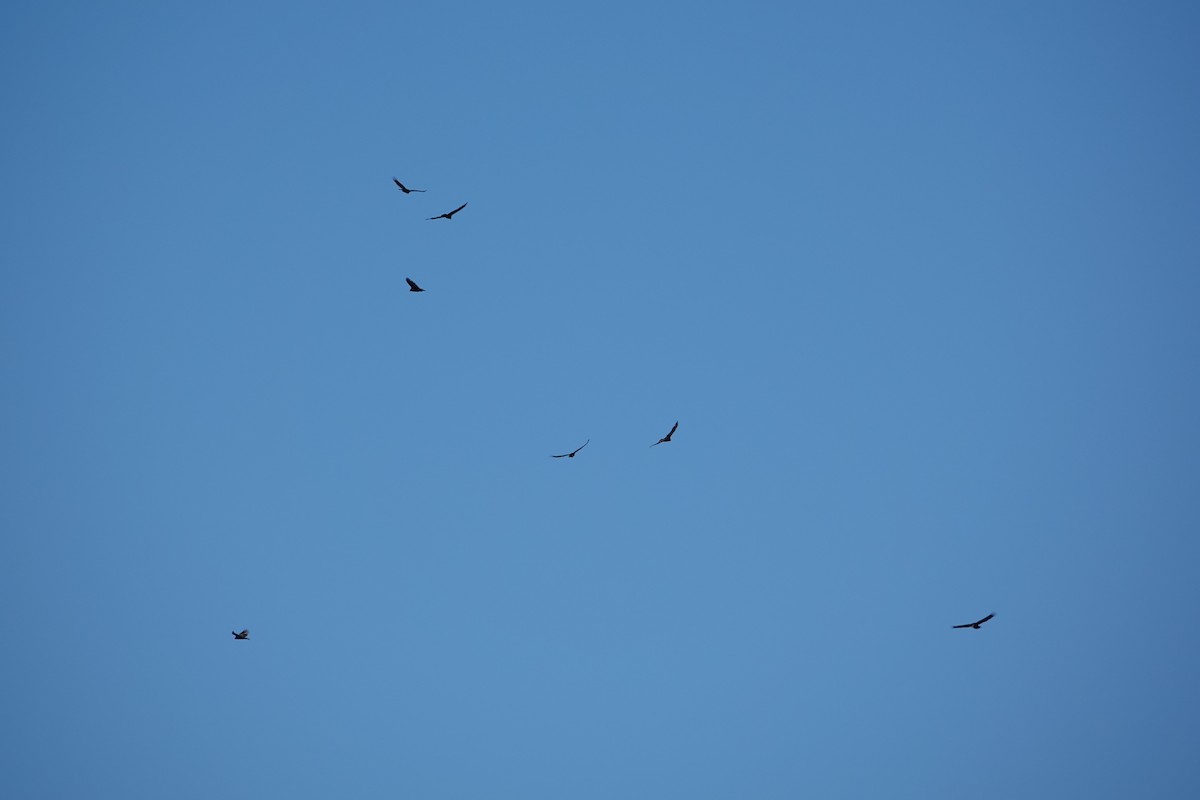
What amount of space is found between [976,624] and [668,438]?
69.8 feet

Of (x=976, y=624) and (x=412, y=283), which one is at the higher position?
(x=412, y=283)

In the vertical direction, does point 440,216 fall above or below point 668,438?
above

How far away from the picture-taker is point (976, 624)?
67938 millimetres

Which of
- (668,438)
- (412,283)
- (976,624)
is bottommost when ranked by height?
(976,624)

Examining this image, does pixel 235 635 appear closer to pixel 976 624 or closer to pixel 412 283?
pixel 412 283

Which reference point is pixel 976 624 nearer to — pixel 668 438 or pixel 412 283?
pixel 668 438

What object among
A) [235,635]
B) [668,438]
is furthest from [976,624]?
[235,635]

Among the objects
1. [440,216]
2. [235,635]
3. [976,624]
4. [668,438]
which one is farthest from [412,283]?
[976,624]

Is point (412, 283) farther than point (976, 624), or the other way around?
point (976, 624)

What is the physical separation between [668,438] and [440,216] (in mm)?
18737

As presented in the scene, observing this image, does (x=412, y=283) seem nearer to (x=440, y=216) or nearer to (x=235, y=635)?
(x=440, y=216)

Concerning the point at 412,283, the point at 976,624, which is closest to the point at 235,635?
the point at 412,283

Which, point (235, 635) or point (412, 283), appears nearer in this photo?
point (412, 283)

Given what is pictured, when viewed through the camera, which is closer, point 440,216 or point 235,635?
point 440,216
